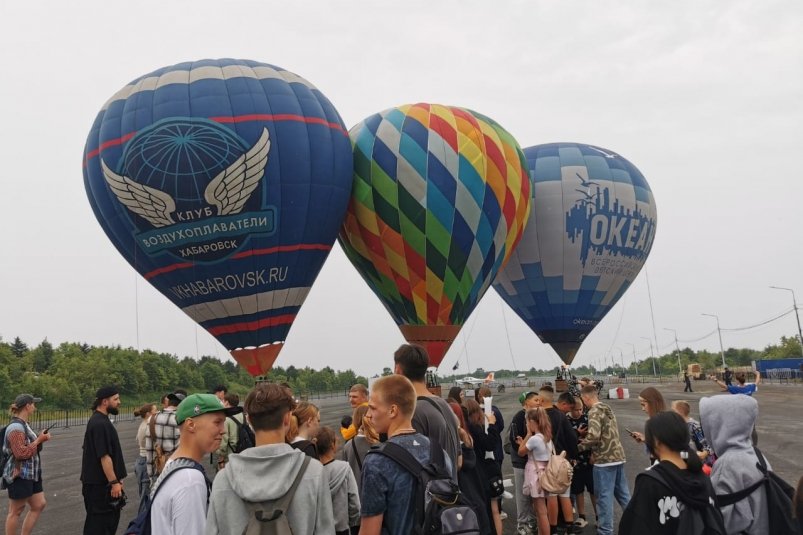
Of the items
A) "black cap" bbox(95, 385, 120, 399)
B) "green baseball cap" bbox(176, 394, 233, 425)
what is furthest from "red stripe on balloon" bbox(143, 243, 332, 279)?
"green baseball cap" bbox(176, 394, 233, 425)

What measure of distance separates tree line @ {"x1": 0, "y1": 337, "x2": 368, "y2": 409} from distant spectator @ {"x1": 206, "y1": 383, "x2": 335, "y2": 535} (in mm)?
34274

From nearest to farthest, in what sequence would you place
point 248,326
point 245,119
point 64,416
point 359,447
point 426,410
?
point 426,410
point 359,447
point 245,119
point 248,326
point 64,416

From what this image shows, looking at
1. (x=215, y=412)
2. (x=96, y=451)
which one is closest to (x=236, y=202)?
(x=96, y=451)

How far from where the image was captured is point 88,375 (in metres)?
54.9

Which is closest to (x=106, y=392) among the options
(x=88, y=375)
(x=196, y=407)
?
(x=196, y=407)

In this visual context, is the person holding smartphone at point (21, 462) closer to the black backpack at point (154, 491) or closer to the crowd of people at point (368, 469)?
the crowd of people at point (368, 469)

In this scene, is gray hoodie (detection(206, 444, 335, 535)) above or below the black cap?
below

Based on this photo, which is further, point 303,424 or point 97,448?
point 97,448

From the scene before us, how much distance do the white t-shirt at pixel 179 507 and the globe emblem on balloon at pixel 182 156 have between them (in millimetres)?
11090

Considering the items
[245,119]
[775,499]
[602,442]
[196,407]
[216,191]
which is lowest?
[602,442]

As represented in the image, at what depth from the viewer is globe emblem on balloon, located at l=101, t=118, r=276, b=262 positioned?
12953mm

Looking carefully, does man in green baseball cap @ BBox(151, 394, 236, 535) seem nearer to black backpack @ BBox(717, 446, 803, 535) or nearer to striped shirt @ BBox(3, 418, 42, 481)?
black backpack @ BBox(717, 446, 803, 535)

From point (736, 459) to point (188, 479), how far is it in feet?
9.77

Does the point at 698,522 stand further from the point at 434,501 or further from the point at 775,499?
the point at 434,501
